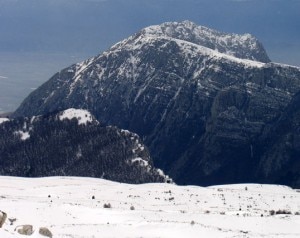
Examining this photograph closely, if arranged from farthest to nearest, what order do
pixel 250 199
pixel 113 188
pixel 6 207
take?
→ pixel 113 188 → pixel 250 199 → pixel 6 207

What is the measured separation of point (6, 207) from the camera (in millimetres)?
80562

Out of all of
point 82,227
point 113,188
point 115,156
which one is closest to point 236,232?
point 82,227

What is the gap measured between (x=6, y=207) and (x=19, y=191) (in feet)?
94.0

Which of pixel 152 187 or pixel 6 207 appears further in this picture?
pixel 152 187

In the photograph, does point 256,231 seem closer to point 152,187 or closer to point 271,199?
point 271,199

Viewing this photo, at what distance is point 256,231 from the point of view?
70.8m

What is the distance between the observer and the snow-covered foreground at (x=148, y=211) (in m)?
68.6

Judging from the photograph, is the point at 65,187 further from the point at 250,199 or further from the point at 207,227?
the point at 207,227

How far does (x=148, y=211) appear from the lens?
8400 centimetres

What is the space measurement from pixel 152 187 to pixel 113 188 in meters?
8.57

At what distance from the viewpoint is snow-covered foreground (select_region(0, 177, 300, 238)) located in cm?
6862

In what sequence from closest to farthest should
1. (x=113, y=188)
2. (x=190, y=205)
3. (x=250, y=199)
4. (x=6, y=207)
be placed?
(x=6, y=207)
(x=190, y=205)
(x=250, y=199)
(x=113, y=188)

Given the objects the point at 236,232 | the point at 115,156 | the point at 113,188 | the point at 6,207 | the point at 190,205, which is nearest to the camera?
the point at 236,232

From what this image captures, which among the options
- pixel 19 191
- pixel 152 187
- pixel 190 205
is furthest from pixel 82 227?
pixel 152 187
